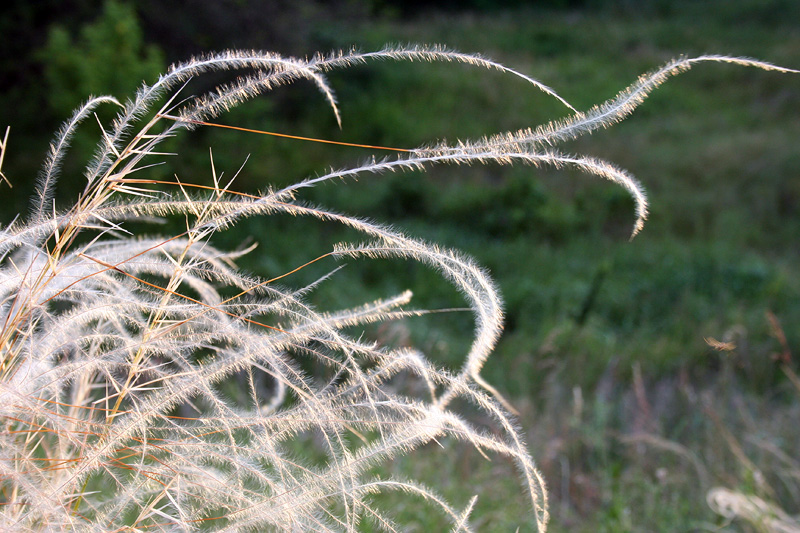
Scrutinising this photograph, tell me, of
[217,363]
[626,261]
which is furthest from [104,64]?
[217,363]

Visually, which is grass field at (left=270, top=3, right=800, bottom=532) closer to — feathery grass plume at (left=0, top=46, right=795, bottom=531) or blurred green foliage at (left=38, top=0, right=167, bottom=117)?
feathery grass plume at (left=0, top=46, right=795, bottom=531)

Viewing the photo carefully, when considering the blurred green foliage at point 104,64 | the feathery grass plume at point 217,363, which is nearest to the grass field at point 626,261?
the feathery grass plume at point 217,363

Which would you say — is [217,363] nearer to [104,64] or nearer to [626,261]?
[104,64]

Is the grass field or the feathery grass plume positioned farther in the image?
the grass field

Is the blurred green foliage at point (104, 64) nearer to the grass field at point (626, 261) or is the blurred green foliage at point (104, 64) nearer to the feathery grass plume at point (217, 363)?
the grass field at point (626, 261)

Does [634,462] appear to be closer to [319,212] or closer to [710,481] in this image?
[710,481]


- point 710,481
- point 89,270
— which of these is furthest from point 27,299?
Result: point 710,481

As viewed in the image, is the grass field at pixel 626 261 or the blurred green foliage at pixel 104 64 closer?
the grass field at pixel 626 261

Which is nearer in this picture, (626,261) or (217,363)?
(217,363)

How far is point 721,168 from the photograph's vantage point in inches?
475

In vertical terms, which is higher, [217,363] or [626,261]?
[217,363]

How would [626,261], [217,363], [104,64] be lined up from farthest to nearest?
[626,261]
[104,64]
[217,363]

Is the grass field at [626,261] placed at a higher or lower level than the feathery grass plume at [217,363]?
lower

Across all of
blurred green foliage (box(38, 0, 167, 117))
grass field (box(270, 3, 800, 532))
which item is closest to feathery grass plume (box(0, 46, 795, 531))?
grass field (box(270, 3, 800, 532))
